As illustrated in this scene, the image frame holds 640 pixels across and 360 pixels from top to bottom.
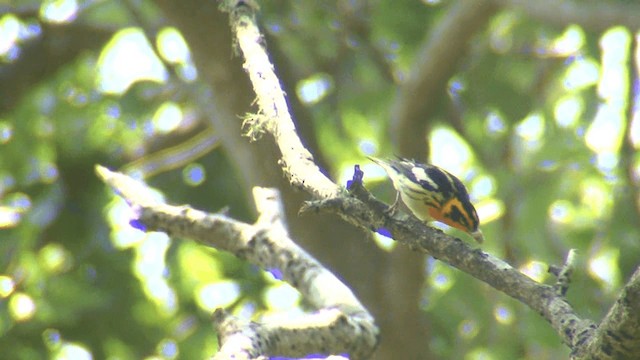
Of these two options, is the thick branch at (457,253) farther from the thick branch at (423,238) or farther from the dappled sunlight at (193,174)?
the dappled sunlight at (193,174)

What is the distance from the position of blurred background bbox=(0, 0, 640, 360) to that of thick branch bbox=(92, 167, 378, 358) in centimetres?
224

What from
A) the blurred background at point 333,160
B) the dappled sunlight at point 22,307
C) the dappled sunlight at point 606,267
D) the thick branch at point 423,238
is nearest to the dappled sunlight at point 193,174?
the blurred background at point 333,160

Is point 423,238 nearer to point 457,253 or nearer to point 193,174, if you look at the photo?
point 457,253

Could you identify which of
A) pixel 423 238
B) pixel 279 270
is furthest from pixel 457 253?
pixel 279 270

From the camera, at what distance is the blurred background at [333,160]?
5434 mm

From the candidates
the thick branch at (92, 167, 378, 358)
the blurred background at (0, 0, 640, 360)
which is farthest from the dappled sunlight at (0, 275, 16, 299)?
the thick branch at (92, 167, 378, 358)

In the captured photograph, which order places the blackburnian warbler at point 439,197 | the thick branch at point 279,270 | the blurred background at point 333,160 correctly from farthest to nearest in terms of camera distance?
the blurred background at point 333,160 → the blackburnian warbler at point 439,197 → the thick branch at point 279,270

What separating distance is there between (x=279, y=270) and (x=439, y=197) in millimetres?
997

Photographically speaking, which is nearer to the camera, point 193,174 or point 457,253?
point 457,253

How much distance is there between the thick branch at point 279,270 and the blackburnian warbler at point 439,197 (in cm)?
65

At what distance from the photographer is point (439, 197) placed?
350cm

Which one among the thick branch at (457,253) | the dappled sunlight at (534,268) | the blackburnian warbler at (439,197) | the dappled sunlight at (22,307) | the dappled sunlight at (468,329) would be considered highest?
the dappled sunlight at (534,268)

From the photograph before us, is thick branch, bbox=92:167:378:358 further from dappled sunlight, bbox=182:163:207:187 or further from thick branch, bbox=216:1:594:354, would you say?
dappled sunlight, bbox=182:163:207:187

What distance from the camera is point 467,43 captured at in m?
5.35
